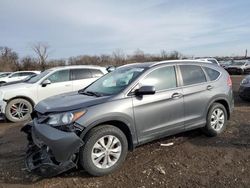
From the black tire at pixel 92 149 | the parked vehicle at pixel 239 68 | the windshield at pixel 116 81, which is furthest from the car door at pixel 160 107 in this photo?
the parked vehicle at pixel 239 68

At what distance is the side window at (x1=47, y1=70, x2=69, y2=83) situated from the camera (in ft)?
32.2

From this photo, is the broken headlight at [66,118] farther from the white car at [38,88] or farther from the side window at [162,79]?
the white car at [38,88]

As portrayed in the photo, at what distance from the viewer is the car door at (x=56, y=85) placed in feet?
30.8

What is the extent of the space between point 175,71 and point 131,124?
152 cm

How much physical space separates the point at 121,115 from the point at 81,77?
19.6 ft

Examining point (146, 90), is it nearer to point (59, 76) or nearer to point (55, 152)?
point (55, 152)

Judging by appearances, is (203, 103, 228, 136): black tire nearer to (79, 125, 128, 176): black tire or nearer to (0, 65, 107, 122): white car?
(79, 125, 128, 176): black tire

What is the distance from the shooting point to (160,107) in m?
5.15

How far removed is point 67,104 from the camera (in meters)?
4.58

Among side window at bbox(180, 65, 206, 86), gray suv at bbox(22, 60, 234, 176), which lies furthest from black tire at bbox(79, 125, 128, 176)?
side window at bbox(180, 65, 206, 86)

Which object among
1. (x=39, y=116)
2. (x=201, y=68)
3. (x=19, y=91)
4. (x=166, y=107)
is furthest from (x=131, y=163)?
(x=19, y=91)

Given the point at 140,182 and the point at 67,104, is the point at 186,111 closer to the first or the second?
the point at 140,182

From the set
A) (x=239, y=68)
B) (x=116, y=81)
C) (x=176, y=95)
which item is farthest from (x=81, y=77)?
(x=239, y=68)

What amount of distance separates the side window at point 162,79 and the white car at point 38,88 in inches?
197
